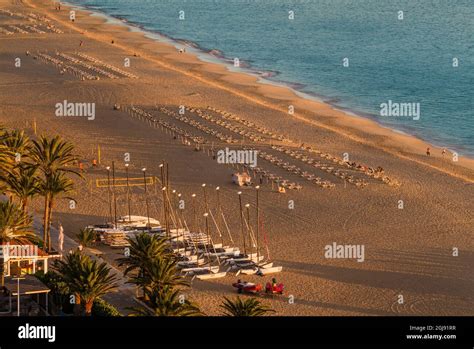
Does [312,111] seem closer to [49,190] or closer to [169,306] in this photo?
[49,190]

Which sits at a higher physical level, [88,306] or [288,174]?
[288,174]

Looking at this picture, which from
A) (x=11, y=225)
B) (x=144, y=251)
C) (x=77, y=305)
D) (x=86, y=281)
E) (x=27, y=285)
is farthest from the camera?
(x=11, y=225)

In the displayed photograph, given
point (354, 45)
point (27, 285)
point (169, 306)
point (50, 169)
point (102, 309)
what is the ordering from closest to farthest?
point (169, 306) < point (102, 309) < point (27, 285) < point (50, 169) < point (354, 45)

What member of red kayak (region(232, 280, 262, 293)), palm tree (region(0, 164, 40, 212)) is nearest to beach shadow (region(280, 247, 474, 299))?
Result: red kayak (region(232, 280, 262, 293))

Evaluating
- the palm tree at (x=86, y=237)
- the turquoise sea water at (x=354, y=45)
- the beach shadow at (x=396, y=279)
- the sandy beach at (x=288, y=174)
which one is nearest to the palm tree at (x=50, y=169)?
the palm tree at (x=86, y=237)

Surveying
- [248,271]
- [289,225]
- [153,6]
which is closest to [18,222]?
[248,271]

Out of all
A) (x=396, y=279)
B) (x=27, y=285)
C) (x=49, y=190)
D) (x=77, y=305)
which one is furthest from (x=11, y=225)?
(x=396, y=279)

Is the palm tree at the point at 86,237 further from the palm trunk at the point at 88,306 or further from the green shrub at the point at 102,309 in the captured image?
the palm trunk at the point at 88,306
